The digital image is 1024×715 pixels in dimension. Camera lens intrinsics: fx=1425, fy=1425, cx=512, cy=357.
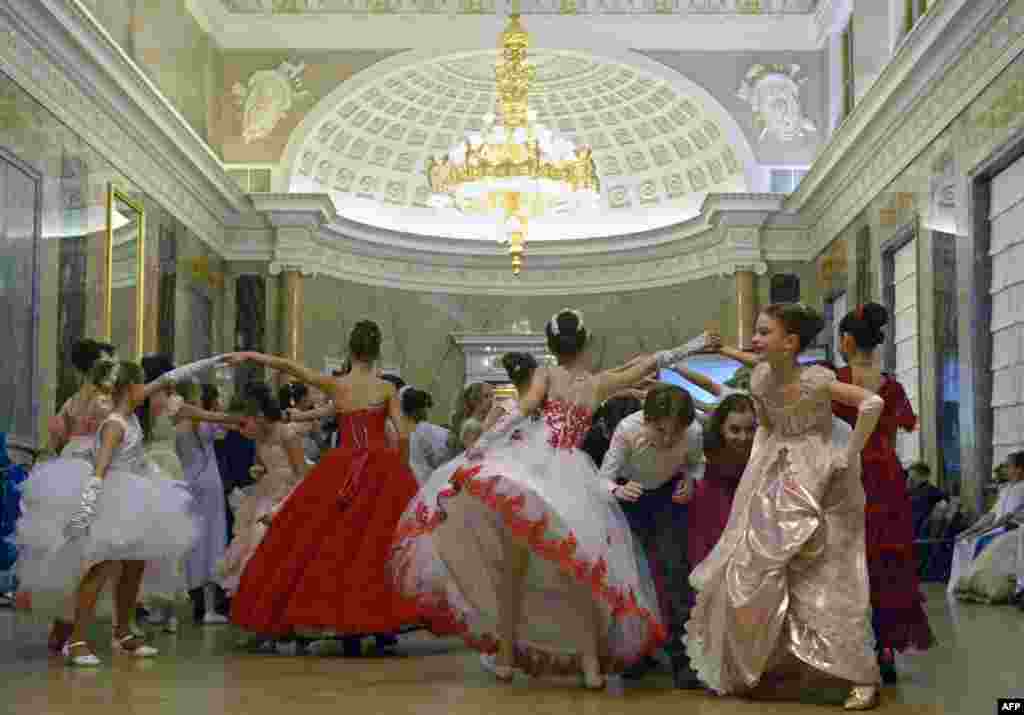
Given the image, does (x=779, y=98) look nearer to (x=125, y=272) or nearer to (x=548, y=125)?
(x=548, y=125)

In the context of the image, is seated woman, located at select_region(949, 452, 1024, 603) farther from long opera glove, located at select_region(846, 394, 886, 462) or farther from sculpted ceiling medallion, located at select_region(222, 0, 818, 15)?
sculpted ceiling medallion, located at select_region(222, 0, 818, 15)

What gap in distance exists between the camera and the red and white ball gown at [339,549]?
7.02m

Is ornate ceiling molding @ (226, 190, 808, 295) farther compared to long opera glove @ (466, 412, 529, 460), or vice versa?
ornate ceiling molding @ (226, 190, 808, 295)

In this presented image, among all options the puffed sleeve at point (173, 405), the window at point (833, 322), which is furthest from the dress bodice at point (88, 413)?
the window at point (833, 322)

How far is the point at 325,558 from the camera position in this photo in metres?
7.11

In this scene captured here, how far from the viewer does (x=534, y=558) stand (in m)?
6.15

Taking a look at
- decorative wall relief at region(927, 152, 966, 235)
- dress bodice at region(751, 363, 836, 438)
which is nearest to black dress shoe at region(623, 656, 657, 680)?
dress bodice at region(751, 363, 836, 438)

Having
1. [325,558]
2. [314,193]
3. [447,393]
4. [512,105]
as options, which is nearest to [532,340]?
[447,393]

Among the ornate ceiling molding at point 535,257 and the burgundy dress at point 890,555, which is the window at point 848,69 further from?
the burgundy dress at point 890,555

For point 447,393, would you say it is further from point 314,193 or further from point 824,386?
point 824,386

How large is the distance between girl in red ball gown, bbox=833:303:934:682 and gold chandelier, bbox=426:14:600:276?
12.2 meters

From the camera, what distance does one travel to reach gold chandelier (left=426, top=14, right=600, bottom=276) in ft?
59.7

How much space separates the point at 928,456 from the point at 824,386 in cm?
972

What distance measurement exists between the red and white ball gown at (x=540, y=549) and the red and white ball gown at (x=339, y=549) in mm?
646
